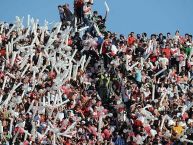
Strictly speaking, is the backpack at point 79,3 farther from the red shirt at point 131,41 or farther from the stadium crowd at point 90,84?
the red shirt at point 131,41

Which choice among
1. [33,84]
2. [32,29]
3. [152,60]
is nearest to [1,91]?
[33,84]

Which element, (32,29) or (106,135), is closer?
(106,135)

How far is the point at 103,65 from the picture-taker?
88.3 feet

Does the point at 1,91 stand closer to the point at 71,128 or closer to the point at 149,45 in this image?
the point at 71,128

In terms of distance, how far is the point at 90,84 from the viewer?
26234mm

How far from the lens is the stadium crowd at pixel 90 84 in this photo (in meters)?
22.9

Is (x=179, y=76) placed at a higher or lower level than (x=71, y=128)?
higher

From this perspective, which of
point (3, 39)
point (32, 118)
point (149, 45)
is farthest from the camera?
point (149, 45)

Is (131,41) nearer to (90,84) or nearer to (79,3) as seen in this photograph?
(79,3)

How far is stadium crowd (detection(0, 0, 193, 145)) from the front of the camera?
901 inches

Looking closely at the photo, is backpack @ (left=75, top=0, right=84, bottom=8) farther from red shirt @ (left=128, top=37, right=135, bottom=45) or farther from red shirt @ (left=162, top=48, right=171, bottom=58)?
red shirt @ (left=162, top=48, right=171, bottom=58)

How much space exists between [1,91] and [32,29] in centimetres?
500

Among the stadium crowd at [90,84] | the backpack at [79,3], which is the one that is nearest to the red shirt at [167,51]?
the stadium crowd at [90,84]

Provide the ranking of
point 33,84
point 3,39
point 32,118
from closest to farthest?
1. point 32,118
2. point 33,84
3. point 3,39
